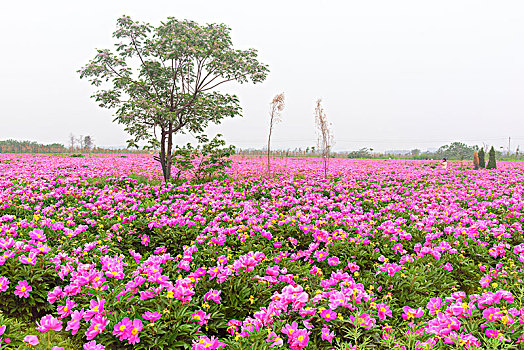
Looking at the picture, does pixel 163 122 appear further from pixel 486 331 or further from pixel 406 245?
pixel 486 331

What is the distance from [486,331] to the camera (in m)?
2.38

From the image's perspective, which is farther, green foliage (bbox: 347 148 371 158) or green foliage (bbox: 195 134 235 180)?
green foliage (bbox: 347 148 371 158)

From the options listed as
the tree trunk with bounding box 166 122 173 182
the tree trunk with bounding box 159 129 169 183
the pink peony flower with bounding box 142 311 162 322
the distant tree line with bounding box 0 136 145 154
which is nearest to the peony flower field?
the pink peony flower with bounding box 142 311 162 322

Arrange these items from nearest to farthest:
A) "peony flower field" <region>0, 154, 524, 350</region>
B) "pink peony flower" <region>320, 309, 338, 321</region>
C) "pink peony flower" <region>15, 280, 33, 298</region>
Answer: "peony flower field" <region>0, 154, 524, 350</region> < "pink peony flower" <region>320, 309, 338, 321</region> < "pink peony flower" <region>15, 280, 33, 298</region>

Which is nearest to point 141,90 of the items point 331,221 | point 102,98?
point 102,98

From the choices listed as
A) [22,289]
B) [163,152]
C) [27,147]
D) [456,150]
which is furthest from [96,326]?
[456,150]

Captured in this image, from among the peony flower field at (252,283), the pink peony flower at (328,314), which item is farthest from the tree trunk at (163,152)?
the pink peony flower at (328,314)

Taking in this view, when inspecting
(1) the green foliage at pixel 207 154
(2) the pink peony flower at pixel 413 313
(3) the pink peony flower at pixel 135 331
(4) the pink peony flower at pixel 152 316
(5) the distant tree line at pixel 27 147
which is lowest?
(2) the pink peony flower at pixel 413 313

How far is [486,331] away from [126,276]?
12.0ft

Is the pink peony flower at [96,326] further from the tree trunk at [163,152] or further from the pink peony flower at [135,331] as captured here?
the tree trunk at [163,152]

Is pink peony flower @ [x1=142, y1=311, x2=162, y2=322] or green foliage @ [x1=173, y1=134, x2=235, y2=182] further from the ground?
green foliage @ [x1=173, y1=134, x2=235, y2=182]

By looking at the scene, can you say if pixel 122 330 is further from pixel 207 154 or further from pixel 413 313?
pixel 207 154

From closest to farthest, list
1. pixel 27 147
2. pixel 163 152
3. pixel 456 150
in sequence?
pixel 163 152
pixel 27 147
pixel 456 150

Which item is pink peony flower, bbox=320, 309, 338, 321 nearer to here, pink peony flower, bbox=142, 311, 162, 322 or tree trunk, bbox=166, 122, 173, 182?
pink peony flower, bbox=142, 311, 162, 322
